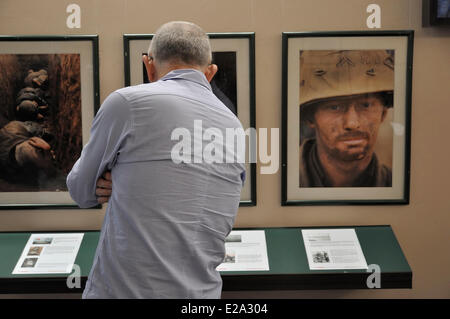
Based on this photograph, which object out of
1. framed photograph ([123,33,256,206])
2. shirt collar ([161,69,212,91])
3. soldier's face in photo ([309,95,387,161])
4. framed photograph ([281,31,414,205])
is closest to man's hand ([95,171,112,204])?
shirt collar ([161,69,212,91])

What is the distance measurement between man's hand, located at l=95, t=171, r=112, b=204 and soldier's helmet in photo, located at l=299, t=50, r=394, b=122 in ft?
5.39

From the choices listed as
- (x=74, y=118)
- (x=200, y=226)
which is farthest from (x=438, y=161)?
(x=74, y=118)

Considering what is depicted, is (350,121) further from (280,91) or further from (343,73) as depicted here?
(280,91)

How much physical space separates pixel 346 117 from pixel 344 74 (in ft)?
0.84

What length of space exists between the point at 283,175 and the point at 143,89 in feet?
5.36

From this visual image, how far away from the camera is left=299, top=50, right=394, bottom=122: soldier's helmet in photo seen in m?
2.82

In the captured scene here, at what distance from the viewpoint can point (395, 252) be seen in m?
2.73

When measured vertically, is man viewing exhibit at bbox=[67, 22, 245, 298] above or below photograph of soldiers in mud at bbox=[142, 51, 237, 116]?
below

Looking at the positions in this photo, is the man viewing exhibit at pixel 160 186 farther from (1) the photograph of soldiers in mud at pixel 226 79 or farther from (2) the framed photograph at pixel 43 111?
(2) the framed photograph at pixel 43 111

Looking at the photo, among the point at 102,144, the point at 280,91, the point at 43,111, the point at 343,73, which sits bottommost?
the point at 102,144

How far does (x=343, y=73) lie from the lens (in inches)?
112

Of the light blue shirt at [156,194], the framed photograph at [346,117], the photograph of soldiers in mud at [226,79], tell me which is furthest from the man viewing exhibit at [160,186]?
the framed photograph at [346,117]

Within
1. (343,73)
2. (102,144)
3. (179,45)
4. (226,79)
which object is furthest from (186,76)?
(343,73)

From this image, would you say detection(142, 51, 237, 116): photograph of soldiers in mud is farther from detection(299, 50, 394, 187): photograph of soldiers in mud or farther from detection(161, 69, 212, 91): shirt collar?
detection(161, 69, 212, 91): shirt collar
